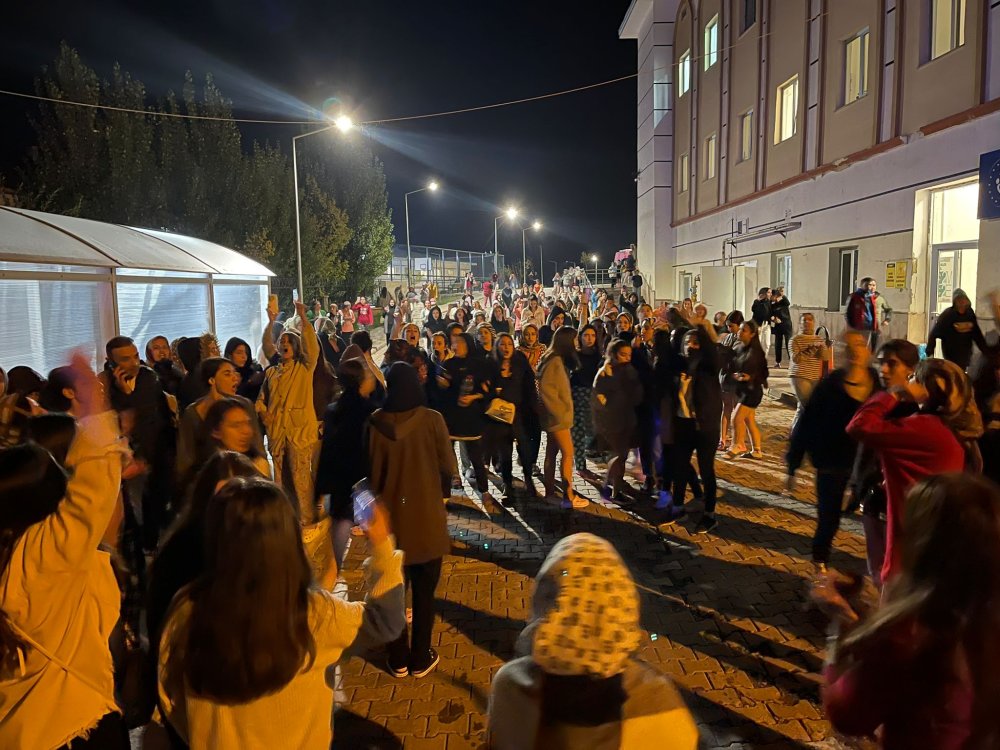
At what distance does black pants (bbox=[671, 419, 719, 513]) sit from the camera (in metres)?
6.23

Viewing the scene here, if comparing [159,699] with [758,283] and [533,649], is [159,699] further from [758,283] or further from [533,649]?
[758,283]

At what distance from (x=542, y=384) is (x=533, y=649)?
5641 millimetres

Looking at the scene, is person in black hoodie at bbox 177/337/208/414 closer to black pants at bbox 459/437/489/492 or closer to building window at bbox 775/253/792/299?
black pants at bbox 459/437/489/492

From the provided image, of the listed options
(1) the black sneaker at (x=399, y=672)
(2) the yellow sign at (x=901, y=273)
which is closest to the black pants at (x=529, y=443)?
(1) the black sneaker at (x=399, y=672)

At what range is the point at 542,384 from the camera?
7.21 metres

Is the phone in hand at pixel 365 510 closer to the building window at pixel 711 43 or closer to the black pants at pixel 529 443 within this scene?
the black pants at pixel 529 443

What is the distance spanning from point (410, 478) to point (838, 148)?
14723mm

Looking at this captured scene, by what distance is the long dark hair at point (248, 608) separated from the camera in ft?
6.11

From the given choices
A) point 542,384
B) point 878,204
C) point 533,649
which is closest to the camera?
point 533,649

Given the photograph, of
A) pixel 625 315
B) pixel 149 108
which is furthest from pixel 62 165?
pixel 625 315

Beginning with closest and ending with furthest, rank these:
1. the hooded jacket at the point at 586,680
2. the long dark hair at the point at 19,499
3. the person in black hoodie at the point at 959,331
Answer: the hooded jacket at the point at 586,680
the long dark hair at the point at 19,499
the person in black hoodie at the point at 959,331

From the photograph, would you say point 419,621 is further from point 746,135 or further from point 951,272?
point 746,135

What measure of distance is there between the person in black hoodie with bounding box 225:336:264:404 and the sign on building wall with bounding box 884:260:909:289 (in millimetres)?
11680

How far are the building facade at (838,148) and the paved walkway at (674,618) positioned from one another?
7.34 metres
